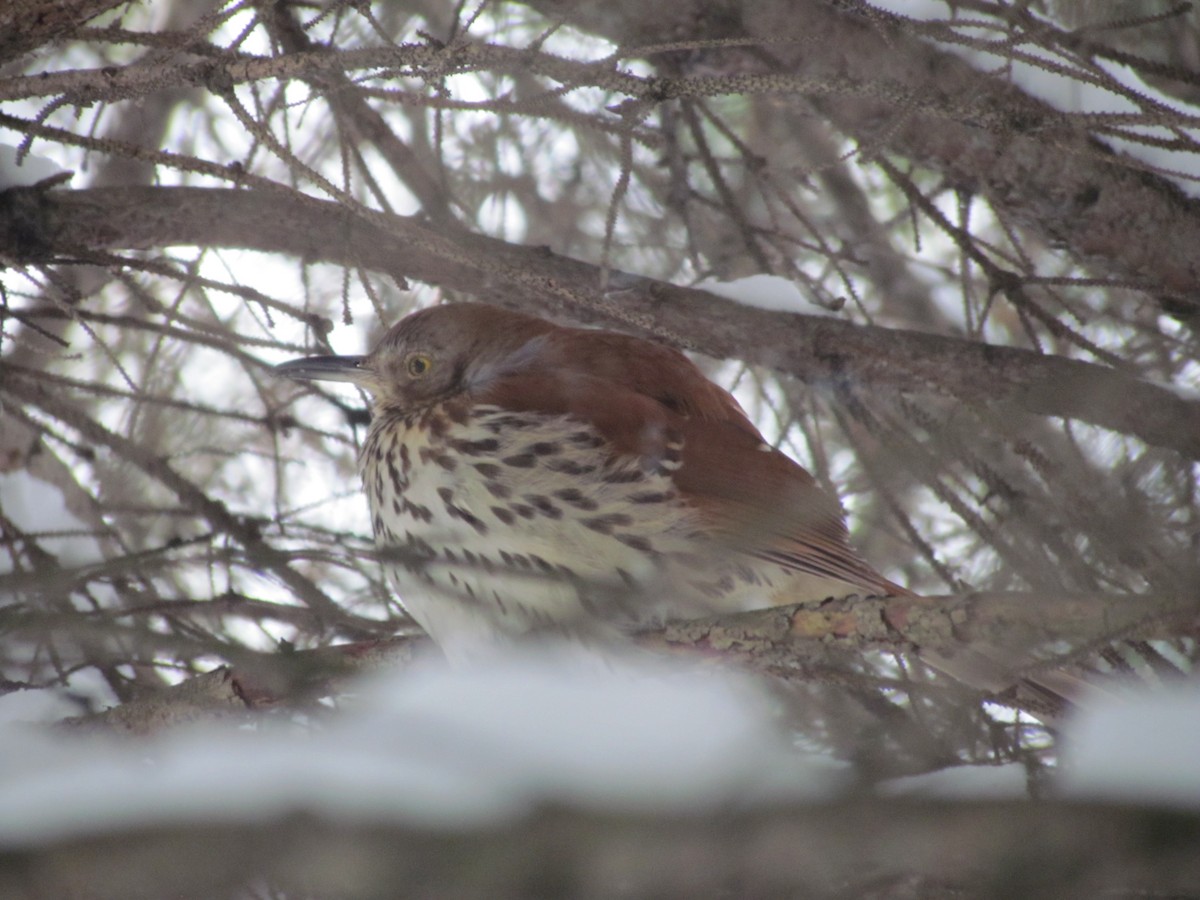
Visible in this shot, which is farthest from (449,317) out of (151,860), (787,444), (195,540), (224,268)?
(151,860)

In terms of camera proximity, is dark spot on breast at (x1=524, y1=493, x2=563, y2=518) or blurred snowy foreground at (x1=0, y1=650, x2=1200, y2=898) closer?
blurred snowy foreground at (x1=0, y1=650, x2=1200, y2=898)

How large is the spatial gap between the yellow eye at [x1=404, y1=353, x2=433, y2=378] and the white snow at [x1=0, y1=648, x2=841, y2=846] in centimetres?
132

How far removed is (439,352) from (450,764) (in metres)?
2.28

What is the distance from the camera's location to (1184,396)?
3.04 m

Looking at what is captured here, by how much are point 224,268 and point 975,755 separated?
2210mm

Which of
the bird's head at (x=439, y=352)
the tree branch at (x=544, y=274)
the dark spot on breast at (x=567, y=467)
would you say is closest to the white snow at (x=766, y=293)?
the tree branch at (x=544, y=274)

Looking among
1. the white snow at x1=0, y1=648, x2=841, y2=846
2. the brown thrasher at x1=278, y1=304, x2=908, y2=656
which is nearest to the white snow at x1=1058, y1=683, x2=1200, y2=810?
the white snow at x1=0, y1=648, x2=841, y2=846

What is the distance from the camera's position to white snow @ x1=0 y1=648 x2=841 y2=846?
127 centimetres

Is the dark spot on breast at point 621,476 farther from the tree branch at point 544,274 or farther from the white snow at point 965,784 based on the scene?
the white snow at point 965,784

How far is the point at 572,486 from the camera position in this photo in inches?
121

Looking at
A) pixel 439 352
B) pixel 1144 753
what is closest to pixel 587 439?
pixel 439 352

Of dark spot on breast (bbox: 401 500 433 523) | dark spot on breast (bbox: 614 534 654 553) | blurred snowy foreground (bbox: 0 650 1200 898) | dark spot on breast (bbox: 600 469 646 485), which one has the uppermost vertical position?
dark spot on breast (bbox: 600 469 646 485)

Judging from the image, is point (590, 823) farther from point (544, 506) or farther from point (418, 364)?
point (418, 364)

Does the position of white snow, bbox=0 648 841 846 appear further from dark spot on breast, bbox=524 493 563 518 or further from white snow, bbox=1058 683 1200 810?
dark spot on breast, bbox=524 493 563 518
